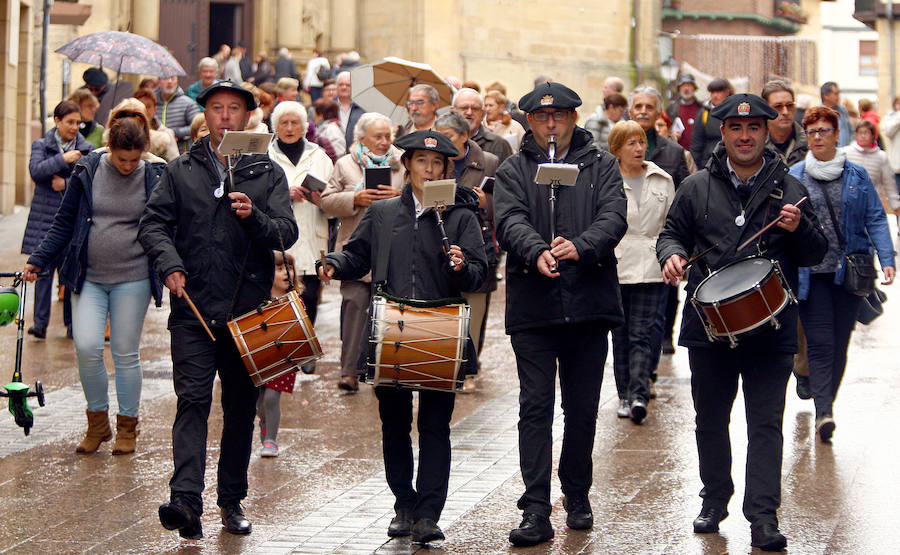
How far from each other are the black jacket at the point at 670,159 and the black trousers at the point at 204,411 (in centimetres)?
512

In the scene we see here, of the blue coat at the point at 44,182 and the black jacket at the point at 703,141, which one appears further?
the black jacket at the point at 703,141

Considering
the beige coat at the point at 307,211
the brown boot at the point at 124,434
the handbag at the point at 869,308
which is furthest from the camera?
the beige coat at the point at 307,211

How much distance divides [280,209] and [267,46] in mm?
26945

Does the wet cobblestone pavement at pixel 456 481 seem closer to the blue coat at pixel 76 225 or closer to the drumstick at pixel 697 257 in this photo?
the blue coat at pixel 76 225

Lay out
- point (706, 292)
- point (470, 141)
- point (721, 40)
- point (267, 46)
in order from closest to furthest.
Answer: point (706, 292) < point (470, 141) < point (267, 46) < point (721, 40)

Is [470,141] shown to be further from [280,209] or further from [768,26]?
[768,26]

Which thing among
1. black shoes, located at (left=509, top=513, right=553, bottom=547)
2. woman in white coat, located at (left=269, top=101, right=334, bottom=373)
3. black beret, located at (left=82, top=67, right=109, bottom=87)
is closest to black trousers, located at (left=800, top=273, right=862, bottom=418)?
black shoes, located at (left=509, top=513, right=553, bottom=547)

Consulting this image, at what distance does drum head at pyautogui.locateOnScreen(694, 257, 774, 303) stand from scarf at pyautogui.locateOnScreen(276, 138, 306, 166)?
512 cm

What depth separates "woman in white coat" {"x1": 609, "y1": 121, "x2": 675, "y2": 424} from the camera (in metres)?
10.5

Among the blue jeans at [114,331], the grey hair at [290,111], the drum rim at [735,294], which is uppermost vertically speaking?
the grey hair at [290,111]

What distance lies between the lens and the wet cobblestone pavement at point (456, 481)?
7.18 m

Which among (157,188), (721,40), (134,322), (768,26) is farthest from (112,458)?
(768,26)

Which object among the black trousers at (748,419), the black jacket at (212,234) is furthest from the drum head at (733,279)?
the black jacket at (212,234)

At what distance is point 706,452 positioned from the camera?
24.6 feet
